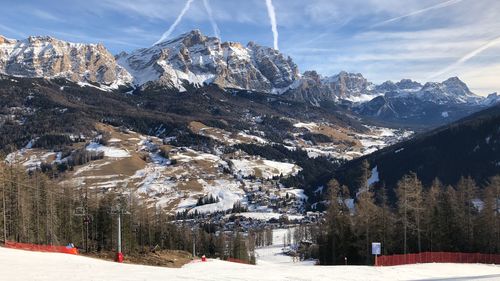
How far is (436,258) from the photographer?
70.6 metres

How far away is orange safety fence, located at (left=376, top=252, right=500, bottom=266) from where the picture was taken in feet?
211

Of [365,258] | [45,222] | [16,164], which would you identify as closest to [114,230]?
[45,222]

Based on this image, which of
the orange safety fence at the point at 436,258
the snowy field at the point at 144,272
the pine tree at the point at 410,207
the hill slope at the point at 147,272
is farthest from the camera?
the pine tree at the point at 410,207

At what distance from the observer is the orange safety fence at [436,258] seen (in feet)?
211

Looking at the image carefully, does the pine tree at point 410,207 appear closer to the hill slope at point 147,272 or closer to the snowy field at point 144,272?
the hill slope at point 147,272

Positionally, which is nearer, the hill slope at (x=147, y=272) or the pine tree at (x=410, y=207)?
the hill slope at (x=147, y=272)

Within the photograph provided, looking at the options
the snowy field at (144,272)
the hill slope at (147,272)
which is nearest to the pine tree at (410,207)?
the hill slope at (147,272)

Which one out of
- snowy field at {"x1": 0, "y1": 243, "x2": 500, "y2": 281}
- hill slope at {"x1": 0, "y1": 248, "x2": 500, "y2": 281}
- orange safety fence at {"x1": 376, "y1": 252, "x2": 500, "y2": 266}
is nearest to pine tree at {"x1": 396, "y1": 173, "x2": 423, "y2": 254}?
orange safety fence at {"x1": 376, "y1": 252, "x2": 500, "y2": 266}

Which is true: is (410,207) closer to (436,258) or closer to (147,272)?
(436,258)

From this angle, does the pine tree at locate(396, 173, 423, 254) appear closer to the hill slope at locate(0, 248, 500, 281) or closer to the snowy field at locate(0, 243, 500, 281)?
the hill slope at locate(0, 248, 500, 281)

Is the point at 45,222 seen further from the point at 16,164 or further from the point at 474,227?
the point at 474,227

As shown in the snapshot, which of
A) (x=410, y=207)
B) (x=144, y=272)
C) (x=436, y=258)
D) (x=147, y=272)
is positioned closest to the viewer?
(x=144, y=272)

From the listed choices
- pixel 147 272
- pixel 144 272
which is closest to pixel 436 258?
pixel 147 272

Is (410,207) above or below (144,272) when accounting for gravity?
above
